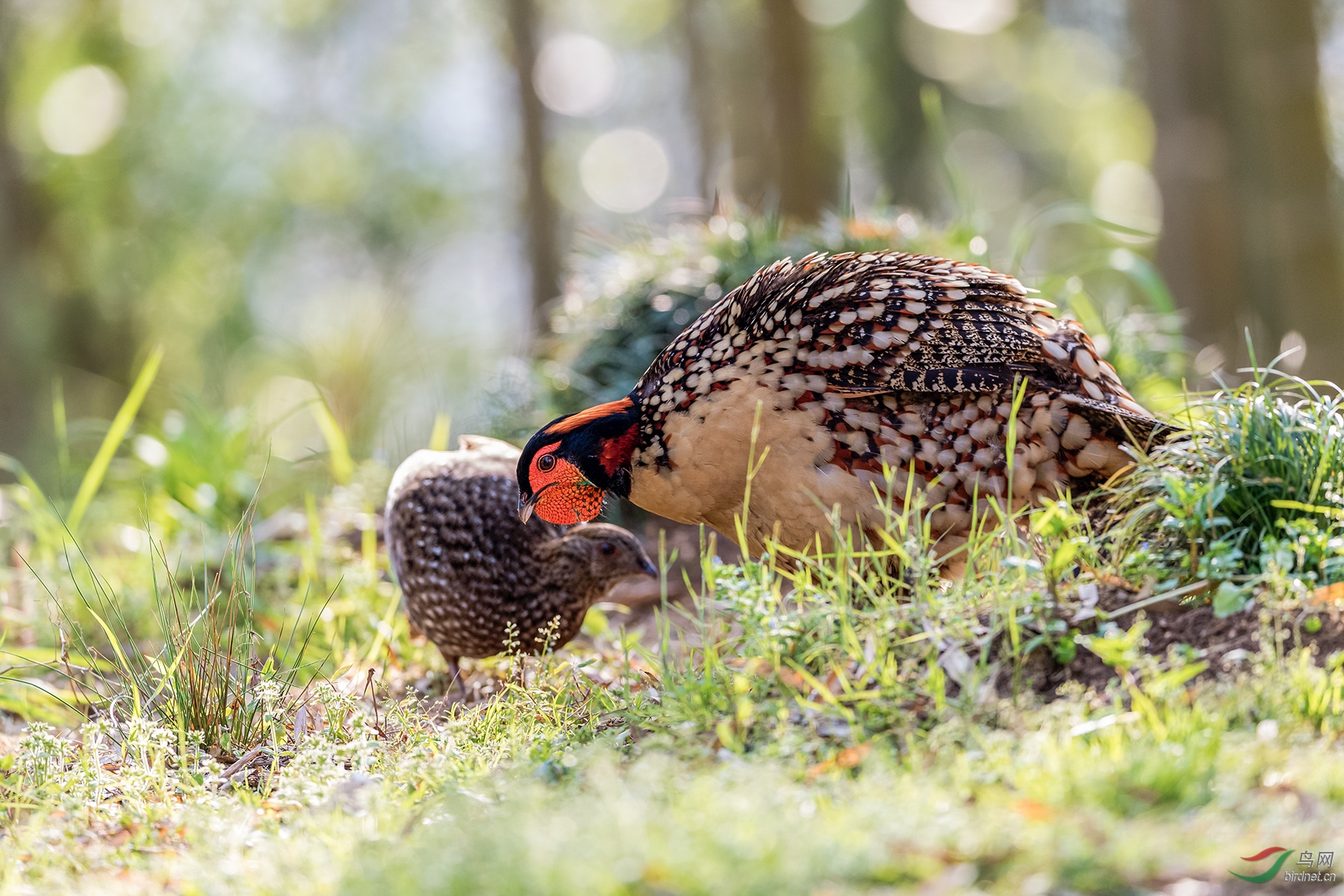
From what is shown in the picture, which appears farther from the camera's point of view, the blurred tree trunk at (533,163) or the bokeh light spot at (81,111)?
the bokeh light spot at (81,111)

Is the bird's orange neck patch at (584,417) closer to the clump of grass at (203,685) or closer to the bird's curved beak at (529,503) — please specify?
the bird's curved beak at (529,503)

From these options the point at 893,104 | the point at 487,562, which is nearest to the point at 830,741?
the point at 487,562

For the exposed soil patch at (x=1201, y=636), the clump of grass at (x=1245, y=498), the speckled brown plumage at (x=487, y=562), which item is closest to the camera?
the exposed soil patch at (x=1201, y=636)

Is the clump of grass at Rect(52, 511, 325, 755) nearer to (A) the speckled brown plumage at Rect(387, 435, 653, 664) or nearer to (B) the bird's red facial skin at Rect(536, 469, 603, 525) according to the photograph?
(A) the speckled brown plumage at Rect(387, 435, 653, 664)

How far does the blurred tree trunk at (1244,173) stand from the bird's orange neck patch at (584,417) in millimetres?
6343

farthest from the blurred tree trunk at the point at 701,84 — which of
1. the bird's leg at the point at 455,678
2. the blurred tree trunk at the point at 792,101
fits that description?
the bird's leg at the point at 455,678

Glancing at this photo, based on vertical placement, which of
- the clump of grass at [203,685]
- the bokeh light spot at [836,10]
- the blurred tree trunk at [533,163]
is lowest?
the clump of grass at [203,685]

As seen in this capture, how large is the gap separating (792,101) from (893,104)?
827 cm

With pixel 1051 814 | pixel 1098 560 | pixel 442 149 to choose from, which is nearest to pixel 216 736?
pixel 1051 814

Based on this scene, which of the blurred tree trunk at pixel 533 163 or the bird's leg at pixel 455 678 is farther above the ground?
the blurred tree trunk at pixel 533 163

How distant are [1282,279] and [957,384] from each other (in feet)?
20.8

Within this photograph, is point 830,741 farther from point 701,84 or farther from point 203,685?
point 701,84

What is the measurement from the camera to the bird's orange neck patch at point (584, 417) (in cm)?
380

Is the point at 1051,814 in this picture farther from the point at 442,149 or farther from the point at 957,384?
the point at 442,149
